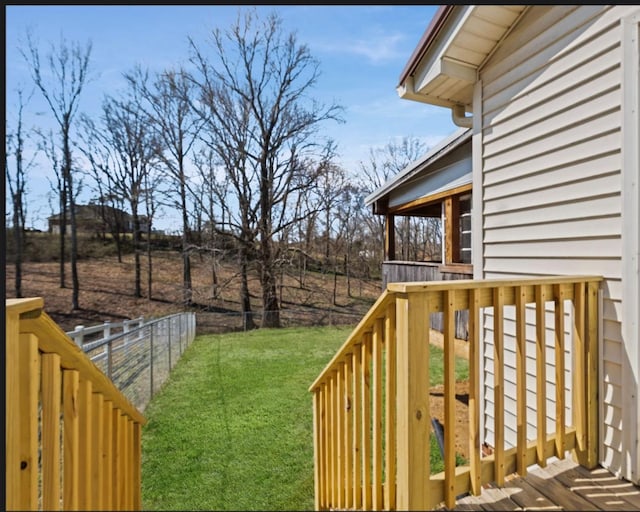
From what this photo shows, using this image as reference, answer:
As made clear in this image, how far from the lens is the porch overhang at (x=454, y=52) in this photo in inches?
92.5

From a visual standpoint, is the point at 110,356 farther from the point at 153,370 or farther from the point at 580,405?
the point at 580,405

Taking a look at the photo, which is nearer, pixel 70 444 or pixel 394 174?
pixel 70 444

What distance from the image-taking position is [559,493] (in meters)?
1.54

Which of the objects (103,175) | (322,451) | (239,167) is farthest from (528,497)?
(103,175)

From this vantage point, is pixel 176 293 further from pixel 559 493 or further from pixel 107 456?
pixel 559 493

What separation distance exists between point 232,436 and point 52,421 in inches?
125

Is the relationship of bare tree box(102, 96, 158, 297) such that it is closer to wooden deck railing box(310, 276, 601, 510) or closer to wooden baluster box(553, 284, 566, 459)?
wooden deck railing box(310, 276, 601, 510)

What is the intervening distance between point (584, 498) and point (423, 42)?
2.99 metres

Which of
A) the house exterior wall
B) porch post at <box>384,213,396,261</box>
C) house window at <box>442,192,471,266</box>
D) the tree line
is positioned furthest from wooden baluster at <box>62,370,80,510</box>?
the tree line

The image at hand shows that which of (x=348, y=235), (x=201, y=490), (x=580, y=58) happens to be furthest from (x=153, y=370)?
(x=348, y=235)

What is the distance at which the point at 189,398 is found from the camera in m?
4.78

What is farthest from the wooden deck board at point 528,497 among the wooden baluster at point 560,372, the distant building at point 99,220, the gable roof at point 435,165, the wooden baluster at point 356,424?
the distant building at point 99,220

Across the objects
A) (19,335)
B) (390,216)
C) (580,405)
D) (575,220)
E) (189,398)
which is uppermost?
(390,216)

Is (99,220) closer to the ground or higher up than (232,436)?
higher up
